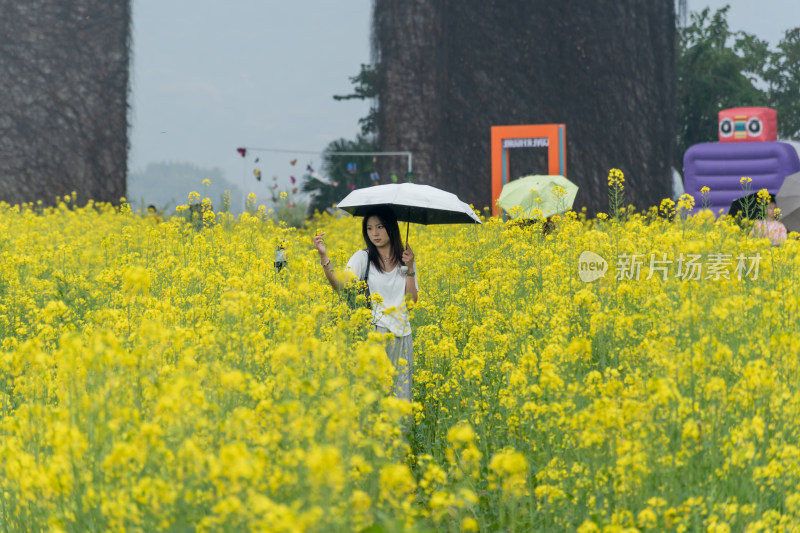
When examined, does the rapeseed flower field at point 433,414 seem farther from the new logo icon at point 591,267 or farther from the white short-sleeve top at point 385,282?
the white short-sleeve top at point 385,282

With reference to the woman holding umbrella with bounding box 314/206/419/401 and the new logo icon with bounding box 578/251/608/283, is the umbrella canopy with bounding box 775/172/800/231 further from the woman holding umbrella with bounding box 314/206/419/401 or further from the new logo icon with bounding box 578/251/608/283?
the woman holding umbrella with bounding box 314/206/419/401

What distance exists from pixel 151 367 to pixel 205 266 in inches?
118

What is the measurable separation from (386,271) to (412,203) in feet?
1.56

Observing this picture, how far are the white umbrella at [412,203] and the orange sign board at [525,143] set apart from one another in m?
6.57

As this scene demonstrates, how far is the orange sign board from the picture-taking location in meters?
11.6

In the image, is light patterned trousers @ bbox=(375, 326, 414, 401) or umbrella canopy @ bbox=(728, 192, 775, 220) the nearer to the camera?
light patterned trousers @ bbox=(375, 326, 414, 401)

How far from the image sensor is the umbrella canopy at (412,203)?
457 centimetres

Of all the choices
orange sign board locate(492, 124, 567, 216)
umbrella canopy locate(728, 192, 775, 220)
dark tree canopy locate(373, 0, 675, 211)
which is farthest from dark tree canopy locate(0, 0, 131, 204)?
umbrella canopy locate(728, 192, 775, 220)

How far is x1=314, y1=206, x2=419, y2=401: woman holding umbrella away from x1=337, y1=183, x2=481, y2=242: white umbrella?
20 cm

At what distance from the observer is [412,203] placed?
449 cm

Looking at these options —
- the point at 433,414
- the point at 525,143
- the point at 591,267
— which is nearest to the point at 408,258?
the point at 433,414

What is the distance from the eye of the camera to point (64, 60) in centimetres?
1183

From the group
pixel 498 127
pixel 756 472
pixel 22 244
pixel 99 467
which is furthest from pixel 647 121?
pixel 99 467

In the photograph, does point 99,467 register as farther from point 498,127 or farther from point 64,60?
point 64,60
